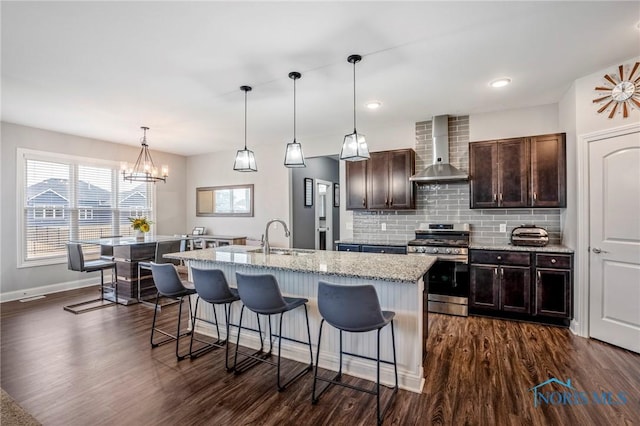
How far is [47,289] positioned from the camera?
512 centimetres

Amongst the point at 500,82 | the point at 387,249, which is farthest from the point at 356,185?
the point at 500,82

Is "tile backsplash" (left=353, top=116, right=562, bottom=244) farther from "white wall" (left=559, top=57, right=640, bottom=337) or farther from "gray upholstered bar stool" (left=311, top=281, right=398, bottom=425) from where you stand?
"gray upholstered bar stool" (left=311, top=281, right=398, bottom=425)

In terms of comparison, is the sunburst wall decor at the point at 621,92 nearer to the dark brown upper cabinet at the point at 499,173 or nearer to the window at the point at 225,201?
the dark brown upper cabinet at the point at 499,173

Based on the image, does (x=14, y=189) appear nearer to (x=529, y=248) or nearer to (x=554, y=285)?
(x=529, y=248)

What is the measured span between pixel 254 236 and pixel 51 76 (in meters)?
4.07

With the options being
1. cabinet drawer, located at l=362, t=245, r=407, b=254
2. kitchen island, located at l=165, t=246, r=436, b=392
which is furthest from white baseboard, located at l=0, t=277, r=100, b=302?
cabinet drawer, located at l=362, t=245, r=407, b=254

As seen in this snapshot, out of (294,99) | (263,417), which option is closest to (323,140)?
(294,99)

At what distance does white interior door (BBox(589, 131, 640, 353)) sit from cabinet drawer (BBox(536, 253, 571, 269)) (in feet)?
0.78

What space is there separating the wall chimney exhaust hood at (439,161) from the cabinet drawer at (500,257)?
1012 mm

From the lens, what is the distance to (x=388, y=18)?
2281mm

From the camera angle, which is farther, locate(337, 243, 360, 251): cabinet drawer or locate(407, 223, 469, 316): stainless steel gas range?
locate(337, 243, 360, 251): cabinet drawer

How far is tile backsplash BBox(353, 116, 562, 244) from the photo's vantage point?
4145mm

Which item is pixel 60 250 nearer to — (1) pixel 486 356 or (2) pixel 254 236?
(2) pixel 254 236

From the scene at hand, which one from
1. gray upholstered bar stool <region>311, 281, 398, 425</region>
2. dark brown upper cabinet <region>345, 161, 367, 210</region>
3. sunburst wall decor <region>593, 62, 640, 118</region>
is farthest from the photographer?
dark brown upper cabinet <region>345, 161, 367, 210</region>
